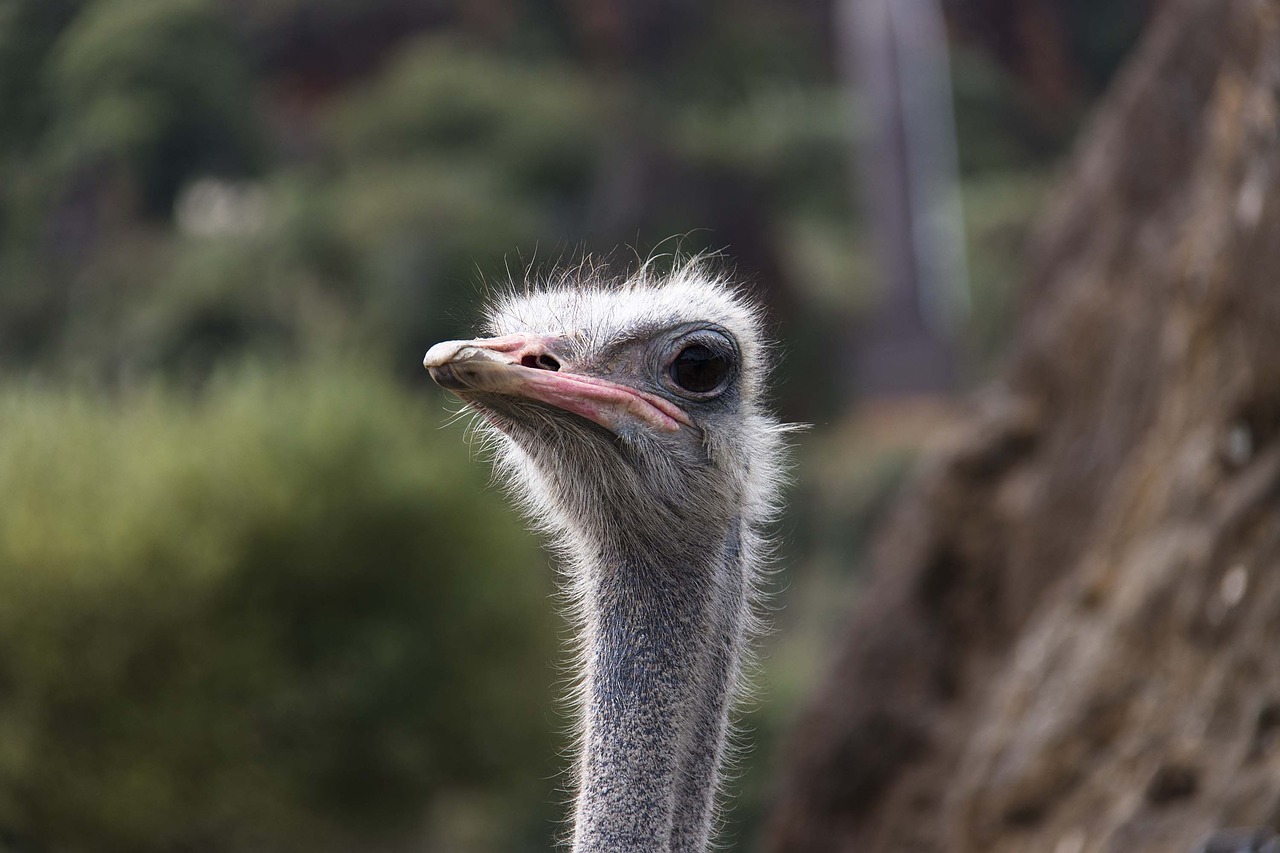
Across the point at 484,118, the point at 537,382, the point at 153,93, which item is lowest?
the point at 537,382

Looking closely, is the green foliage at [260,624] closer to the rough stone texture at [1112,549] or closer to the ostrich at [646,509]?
the rough stone texture at [1112,549]

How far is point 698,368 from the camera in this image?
1895 mm

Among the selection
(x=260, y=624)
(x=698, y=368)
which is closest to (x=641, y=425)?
(x=698, y=368)

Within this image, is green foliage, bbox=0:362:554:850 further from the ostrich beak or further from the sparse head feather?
the ostrich beak

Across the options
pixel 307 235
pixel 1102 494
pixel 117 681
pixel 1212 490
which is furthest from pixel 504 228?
pixel 1212 490

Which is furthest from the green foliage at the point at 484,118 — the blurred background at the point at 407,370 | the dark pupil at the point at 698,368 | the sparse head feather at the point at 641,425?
the dark pupil at the point at 698,368

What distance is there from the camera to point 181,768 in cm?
707

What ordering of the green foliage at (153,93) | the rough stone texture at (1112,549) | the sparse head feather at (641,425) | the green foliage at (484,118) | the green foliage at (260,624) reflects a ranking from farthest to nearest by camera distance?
the green foliage at (484,118)
the green foliage at (260,624)
the green foliage at (153,93)
the rough stone texture at (1112,549)
the sparse head feather at (641,425)

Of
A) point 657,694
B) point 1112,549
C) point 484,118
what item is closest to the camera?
point 657,694

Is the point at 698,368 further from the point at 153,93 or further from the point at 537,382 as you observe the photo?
the point at 153,93

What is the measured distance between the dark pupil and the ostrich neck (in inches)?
9.2

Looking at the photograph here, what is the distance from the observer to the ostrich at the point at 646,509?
179 cm

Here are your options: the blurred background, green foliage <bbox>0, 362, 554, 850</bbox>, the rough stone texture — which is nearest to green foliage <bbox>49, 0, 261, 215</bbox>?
the blurred background

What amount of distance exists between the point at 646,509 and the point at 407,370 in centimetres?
711
